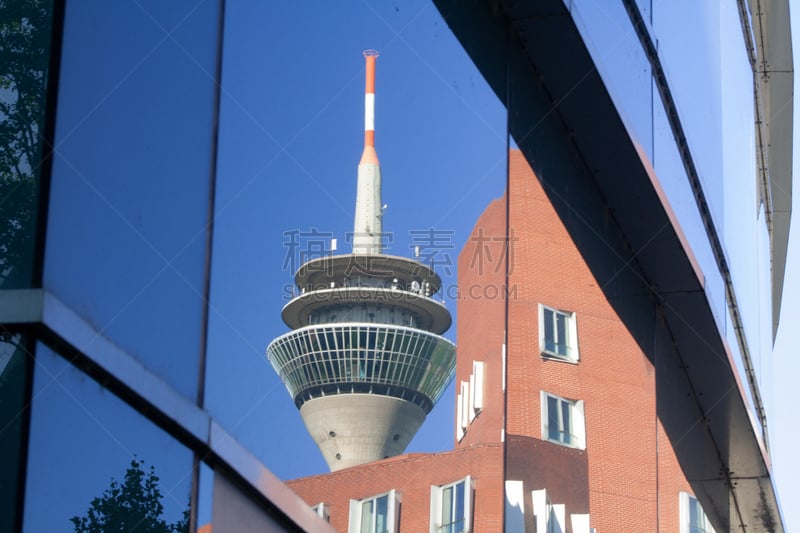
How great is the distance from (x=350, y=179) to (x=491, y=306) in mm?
1536

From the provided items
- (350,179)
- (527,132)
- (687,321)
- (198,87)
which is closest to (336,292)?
(350,179)

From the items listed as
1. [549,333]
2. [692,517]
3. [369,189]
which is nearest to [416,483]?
[369,189]

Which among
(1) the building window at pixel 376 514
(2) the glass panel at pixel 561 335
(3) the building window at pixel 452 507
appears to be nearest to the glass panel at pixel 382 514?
(1) the building window at pixel 376 514

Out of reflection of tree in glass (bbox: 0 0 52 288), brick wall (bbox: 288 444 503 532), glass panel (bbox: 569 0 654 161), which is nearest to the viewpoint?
reflection of tree in glass (bbox: 0 0 52 288)

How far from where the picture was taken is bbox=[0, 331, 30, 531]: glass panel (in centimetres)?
258

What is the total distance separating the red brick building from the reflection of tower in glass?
0.51ft

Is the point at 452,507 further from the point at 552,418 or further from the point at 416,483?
the point at 552,418

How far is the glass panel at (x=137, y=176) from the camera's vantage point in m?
2.85

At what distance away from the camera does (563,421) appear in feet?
24.2

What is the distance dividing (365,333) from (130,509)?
2836mm

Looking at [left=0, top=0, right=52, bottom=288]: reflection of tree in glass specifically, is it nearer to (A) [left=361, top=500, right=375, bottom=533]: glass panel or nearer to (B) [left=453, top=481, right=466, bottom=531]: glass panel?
(A) [left=361, top=500, right=375, bottom=533]: glass panel

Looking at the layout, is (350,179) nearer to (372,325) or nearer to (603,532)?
(372,325)

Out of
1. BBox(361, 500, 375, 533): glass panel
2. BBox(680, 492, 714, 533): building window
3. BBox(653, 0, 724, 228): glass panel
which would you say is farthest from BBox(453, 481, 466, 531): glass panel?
BBox(680, 492, 714, 533): building window

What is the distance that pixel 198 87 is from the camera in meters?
3.59
